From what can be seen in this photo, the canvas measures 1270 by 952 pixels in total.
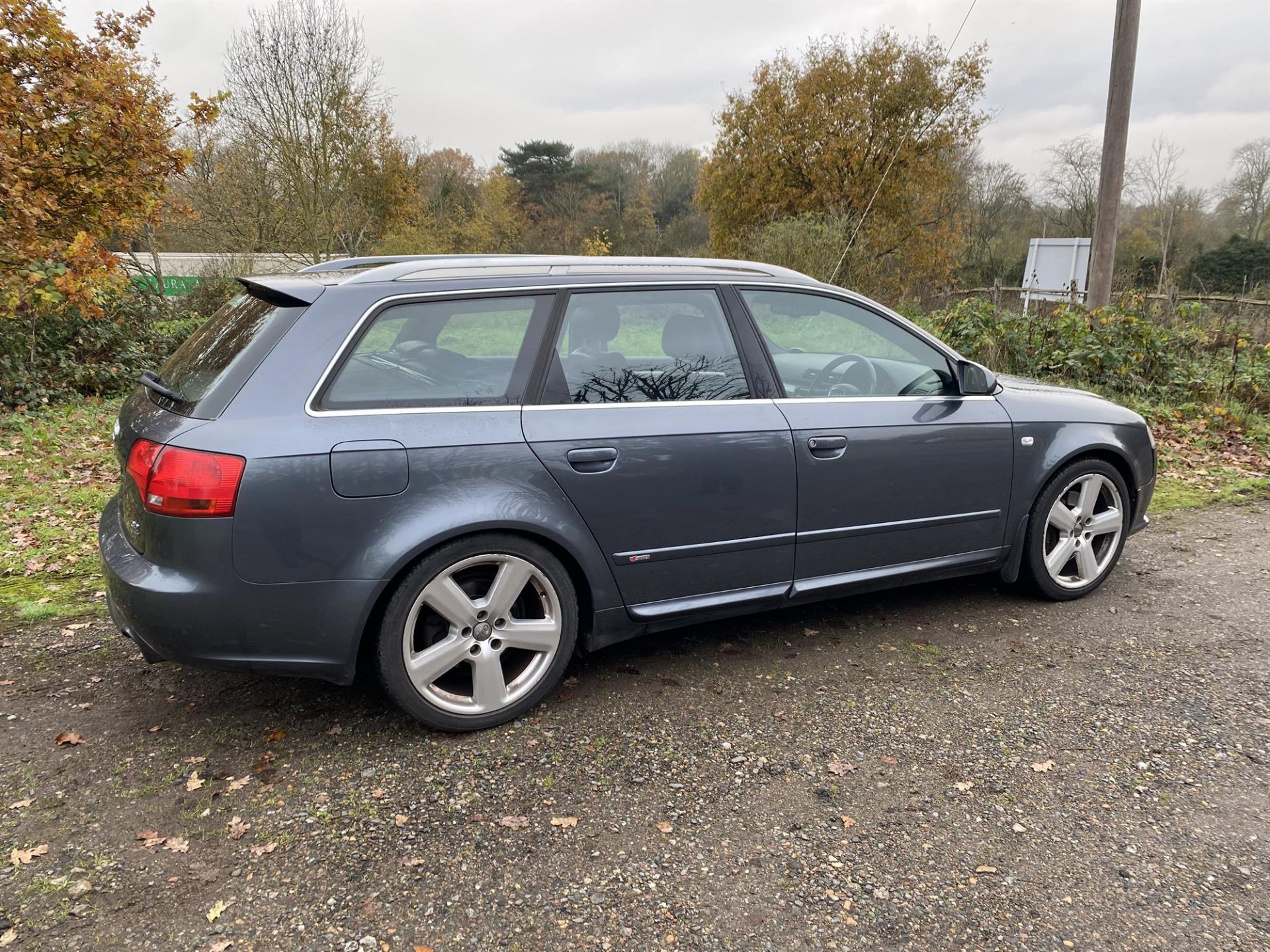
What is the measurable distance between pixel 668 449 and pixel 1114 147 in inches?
342

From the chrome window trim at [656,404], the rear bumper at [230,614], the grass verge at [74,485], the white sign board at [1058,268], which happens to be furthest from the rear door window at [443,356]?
the white sign board at [1058,268]

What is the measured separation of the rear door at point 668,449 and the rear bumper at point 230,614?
2.91 feet

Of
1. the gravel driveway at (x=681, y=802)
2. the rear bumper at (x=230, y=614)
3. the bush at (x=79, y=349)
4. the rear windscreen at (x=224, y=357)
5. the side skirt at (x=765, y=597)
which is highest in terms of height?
the rear windscreen at (x=224, y=357)

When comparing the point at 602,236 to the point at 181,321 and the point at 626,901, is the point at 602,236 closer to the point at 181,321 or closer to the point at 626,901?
the point at 181,321

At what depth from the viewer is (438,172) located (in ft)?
107

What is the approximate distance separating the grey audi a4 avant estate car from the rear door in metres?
0.01

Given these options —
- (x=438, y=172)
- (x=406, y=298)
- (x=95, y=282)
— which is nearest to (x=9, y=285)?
(x=95, y=282)

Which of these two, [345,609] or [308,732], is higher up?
[345,609]

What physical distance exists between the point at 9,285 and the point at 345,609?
7.22m

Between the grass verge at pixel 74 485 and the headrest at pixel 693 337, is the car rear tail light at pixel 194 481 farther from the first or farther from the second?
the grass verge at pixel 74 485

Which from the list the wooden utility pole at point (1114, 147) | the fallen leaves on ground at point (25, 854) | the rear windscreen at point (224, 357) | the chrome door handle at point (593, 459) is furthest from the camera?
the wooden utility pole at point (1114, 147)

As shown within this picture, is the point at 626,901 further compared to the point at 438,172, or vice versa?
the point at 438,172

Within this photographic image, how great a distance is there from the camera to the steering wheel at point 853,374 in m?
3.78

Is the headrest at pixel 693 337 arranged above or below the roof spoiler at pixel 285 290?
below
